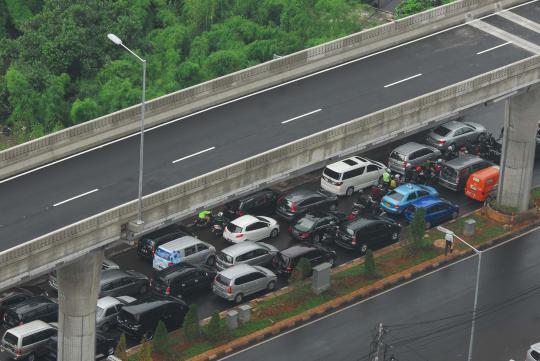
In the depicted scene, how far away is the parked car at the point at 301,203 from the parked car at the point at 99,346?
17911 mm

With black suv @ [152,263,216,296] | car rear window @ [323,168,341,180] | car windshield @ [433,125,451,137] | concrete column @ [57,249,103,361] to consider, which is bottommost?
black suv @ [152,263,216,296]

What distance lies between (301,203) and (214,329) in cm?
1646

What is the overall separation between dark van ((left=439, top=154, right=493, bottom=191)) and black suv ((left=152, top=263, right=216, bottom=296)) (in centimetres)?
2092

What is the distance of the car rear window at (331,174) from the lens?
94.2m

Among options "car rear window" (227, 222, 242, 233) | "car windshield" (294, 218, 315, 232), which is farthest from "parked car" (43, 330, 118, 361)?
"car windshield" (294, 218, 315, 232)

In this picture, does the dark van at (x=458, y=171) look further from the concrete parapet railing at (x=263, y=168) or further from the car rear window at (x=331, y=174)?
the concrete parapet railing at (x=263, y=168)

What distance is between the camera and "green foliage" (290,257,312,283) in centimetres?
8162

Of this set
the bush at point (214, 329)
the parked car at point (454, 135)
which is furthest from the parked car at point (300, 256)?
the parked car at point (454, 135)

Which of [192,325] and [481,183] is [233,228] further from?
[481,183]

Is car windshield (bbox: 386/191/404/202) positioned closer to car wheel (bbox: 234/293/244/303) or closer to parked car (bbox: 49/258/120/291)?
car wheel (bbox: 234/293/244/303)

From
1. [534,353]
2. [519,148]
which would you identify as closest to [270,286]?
[534,353]

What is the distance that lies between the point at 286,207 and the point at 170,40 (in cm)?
2426

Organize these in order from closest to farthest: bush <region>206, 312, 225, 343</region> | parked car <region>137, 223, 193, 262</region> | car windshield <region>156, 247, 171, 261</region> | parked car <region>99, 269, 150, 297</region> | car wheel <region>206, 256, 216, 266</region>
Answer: bush <region>206, 312, 225, 343</region>
parked car <region>99, 269, 150, 297</region>
car windshield <region>156, 247, 171, 261</region>
car wheel <region>206, 256, 216, 266</region>
parked car <region>137, 223, 193, 262</region>

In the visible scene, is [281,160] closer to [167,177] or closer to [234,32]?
[167,177]
